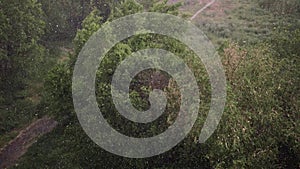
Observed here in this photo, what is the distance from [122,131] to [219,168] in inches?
203

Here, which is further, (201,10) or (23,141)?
(201,10)

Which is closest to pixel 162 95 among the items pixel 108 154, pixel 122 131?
pixel 122 131

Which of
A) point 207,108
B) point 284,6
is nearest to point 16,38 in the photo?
point 207,108

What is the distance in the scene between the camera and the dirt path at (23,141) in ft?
79.0

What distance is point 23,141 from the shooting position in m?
26.0

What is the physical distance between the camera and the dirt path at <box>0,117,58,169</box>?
24.1 meters

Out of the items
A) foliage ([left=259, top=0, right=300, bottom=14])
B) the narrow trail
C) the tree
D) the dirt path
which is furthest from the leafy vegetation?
foliage ([left=259, top=0, right=300, bottom=14])

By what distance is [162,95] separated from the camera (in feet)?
55.2

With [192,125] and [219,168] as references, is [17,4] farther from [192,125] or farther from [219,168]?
[219,168]

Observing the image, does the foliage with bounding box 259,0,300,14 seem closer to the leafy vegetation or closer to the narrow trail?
the narrow trail

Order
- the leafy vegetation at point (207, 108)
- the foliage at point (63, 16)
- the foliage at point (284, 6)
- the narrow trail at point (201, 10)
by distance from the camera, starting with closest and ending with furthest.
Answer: the leafy vegetation at point (207, 108)
the foliage at point (63, 16)
the foliage at point (284, 6)
the narrow trail at point (201, 10)

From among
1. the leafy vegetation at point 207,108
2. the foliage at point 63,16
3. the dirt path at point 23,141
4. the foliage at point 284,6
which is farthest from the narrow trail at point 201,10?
the dirt path at point 23,141

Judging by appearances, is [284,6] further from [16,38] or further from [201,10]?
[16,38]

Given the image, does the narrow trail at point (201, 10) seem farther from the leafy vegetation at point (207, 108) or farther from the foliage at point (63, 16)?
the leafy vegetation at point (207, 108)
